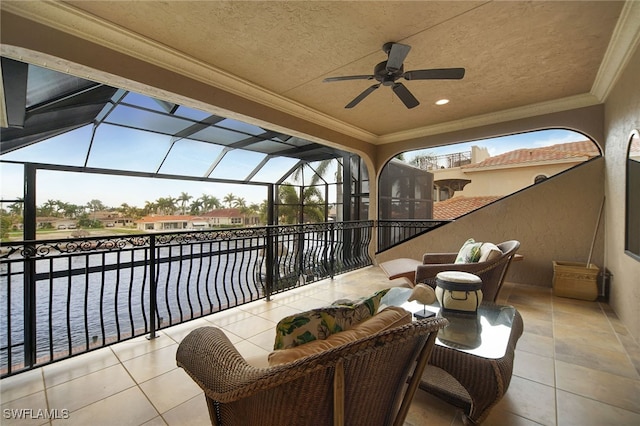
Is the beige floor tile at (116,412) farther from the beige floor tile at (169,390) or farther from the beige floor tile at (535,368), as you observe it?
the beige floor tile at (535,368)

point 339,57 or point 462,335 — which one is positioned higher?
point 339,57

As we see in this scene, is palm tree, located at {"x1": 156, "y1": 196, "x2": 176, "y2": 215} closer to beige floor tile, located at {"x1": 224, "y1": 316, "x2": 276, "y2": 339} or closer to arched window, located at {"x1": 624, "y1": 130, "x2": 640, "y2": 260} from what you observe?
beige floor tile, located at {"x1": 224, "y1": 316, "x2": 276, "y2": 339}

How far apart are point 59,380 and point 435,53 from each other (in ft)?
13.8

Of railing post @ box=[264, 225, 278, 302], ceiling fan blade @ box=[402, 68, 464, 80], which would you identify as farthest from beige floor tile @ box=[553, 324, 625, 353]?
railing post @ box=[264, 225, 278, 302]

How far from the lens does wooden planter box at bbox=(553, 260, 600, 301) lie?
10.9ft

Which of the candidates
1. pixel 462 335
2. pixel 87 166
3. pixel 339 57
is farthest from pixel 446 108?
pixel 87 166

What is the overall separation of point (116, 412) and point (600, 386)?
3.10m

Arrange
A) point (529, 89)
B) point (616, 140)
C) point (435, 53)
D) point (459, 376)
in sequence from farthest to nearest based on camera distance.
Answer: point (529, 89), point (616, 140), point (435, 53), point (459, 376)

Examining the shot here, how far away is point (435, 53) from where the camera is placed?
264 centimetres

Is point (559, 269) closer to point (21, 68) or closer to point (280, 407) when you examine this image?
point (280, 407)

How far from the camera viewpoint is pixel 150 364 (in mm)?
2064

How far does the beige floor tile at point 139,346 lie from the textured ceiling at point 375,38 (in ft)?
8.89

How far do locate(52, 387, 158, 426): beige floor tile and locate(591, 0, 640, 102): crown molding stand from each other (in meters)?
4.35

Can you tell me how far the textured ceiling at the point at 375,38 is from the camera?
204cm
